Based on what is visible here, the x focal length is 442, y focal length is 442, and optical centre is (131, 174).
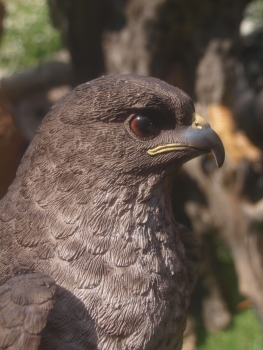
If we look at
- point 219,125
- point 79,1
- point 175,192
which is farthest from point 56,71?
point 219,125

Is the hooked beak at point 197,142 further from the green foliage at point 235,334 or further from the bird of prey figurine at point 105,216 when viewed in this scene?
the green foliage at point 235,334

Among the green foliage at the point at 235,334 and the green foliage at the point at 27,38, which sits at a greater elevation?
the green foliage at the point at 27,38

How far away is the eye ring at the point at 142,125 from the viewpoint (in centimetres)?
106

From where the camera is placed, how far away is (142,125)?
3.49 feet

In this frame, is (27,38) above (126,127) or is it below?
below

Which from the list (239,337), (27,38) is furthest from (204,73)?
(27,38)

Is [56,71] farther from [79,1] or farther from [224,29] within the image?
[224,29]

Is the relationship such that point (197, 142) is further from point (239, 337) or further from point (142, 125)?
point (239, 337)

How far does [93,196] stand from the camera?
3.44 feet

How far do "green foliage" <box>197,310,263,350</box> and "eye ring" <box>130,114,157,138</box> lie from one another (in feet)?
9.41

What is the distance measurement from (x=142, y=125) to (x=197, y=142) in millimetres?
144

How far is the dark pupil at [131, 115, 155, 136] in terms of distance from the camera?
41.8 inches

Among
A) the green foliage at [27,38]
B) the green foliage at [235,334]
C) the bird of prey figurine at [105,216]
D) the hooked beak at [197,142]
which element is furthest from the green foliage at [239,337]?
the green foliage at [27,38]

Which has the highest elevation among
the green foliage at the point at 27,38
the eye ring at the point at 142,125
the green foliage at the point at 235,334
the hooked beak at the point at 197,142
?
the eye ring at the point at 142,125
